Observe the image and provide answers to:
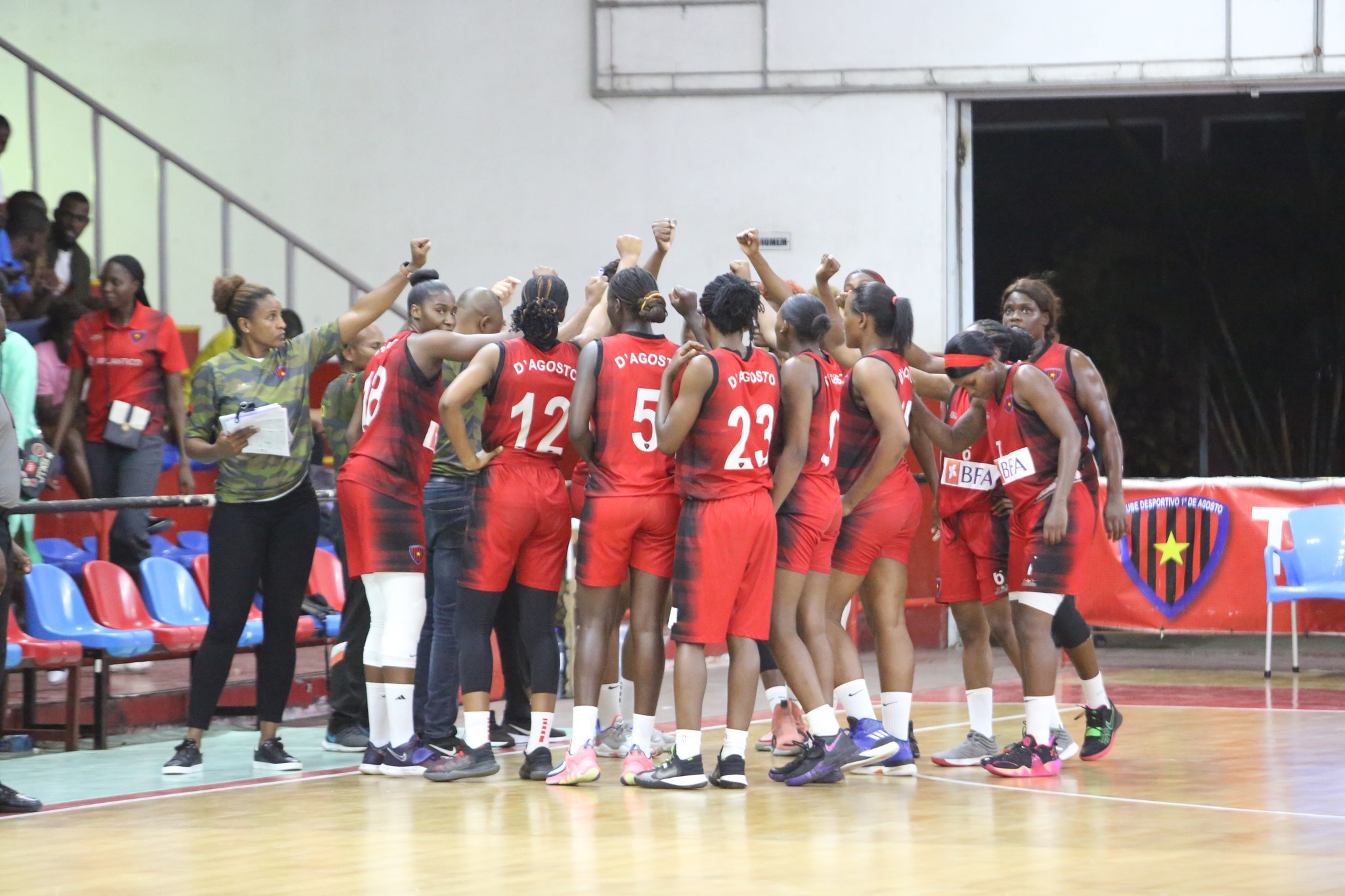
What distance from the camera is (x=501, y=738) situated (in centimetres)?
744

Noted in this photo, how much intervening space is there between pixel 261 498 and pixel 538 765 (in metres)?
1.59

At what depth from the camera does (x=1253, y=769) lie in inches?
257

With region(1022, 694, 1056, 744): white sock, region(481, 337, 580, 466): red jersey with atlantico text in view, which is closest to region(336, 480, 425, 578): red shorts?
region(481, 337, 580, 466): red jersey with atlantico text

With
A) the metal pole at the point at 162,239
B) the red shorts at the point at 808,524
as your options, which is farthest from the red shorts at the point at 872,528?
the metal pole at the point at 162,239

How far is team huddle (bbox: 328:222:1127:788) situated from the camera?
6.07 meters

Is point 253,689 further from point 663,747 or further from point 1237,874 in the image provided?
point 1237,874

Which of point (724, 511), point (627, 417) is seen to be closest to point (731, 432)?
point (724, 511)

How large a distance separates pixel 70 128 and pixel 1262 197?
37.4ft

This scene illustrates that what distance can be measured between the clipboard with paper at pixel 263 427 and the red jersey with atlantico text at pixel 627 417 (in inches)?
52.3

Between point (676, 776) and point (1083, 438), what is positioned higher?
point (1083, 438)

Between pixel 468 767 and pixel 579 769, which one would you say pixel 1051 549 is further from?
pixel 468 767

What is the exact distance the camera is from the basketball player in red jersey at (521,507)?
6.21 metres

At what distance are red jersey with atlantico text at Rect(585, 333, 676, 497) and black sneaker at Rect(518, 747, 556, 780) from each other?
1.04m

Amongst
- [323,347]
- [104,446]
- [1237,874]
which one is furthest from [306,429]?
[1237,874]
